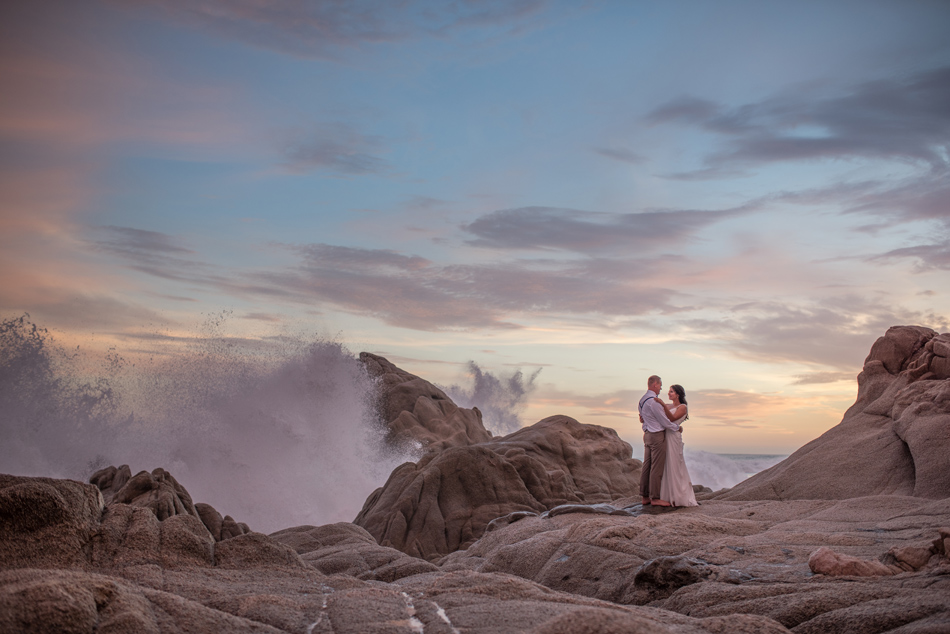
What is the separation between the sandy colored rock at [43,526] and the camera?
17.6 feet

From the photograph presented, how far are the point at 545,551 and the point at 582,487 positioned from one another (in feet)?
31.0

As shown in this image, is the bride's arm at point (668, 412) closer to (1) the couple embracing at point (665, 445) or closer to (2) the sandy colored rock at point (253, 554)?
(1) the couple embracing at point (665, 445)

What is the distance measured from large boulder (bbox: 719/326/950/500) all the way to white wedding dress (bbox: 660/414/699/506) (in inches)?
102

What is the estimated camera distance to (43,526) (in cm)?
564

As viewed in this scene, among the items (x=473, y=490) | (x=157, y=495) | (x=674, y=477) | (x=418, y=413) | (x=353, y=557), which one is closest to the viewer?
(x=353, y=557)

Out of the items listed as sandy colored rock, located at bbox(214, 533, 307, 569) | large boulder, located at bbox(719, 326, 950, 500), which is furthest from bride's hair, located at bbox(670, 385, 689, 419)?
sandy colored rock, located at bbox(214, 533, 307, 569)

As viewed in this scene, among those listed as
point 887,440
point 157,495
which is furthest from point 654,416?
point 157,495

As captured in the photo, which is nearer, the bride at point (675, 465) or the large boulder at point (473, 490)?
the bride at point (675, 465)

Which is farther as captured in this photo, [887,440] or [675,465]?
[887,440]

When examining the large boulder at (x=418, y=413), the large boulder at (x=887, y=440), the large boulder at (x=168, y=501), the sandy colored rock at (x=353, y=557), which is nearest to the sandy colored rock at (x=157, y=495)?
the large boulder at (x=168, y=501)

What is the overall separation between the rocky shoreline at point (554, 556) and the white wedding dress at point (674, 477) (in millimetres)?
394

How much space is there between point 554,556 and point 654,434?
361 cm

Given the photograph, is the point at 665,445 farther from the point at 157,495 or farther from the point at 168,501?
the point at 157,495

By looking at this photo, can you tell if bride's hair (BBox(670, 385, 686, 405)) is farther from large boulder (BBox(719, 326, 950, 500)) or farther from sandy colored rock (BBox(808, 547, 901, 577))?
sandy colored rock (BBox(808, 547, 901, 577))
